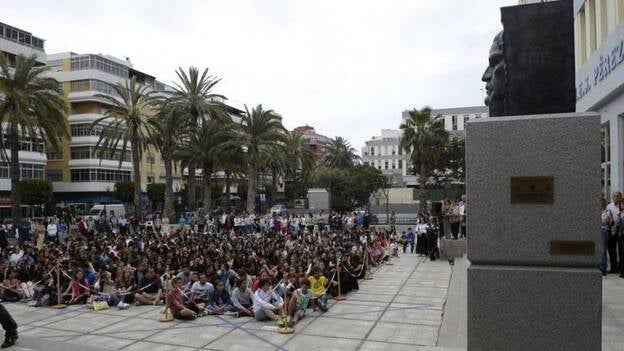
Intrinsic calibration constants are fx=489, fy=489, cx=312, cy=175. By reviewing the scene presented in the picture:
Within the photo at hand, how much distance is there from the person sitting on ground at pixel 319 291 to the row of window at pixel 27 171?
4574cm

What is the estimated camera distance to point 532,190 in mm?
4215

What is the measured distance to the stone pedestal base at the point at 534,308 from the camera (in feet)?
13.5

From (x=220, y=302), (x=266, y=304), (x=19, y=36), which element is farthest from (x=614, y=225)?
(x=19, y=36)

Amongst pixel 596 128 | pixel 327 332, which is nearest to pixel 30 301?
Answer: pixel 327 332

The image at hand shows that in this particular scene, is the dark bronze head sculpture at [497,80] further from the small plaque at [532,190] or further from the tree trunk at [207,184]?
the tree trunk at [207,184]

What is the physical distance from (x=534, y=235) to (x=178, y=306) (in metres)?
8.98

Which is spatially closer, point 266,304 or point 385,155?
point 266,304

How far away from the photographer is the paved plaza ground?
8727 mm

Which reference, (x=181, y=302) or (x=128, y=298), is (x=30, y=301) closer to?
(x=128, y=298)

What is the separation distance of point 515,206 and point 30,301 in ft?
45.0

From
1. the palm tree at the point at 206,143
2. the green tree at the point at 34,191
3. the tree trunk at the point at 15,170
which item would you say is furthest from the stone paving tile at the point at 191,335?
the green tree at the point at 34,191

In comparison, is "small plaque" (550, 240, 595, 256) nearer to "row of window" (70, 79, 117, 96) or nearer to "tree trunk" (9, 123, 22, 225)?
"tree trunk" (9, 123, 22, 225)

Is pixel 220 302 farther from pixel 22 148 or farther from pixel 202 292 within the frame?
pixel 22 148

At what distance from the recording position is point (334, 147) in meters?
77.5
